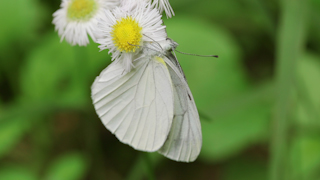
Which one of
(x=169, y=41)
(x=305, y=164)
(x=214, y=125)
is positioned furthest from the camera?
(x=214, y=125)

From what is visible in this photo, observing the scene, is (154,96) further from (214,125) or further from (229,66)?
(229,66)

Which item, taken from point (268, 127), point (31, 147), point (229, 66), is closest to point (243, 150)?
point (268, 127)

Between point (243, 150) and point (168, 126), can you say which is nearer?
point (168, 126)

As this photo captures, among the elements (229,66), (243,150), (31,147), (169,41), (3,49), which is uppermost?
(169,41)

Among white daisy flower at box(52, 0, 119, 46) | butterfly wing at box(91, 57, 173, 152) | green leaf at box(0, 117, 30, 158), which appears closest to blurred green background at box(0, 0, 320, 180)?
green leaf at box(0, 117, 30, 158)

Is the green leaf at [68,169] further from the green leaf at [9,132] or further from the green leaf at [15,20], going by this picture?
the green leaf at [15,20]

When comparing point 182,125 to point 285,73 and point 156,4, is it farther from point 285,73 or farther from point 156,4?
point 285,73

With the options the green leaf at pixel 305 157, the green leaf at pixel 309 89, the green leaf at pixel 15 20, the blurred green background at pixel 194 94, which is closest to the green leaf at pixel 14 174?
the blurred green background at pixel 194 94
